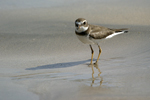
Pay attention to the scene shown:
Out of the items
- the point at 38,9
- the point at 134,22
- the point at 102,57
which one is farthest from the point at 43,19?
the point at 102,57

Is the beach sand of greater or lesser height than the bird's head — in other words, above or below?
below

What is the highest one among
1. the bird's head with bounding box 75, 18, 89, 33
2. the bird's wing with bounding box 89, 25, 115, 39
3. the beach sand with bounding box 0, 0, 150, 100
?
the bird's head with bounding box 75, 18, 89, 33

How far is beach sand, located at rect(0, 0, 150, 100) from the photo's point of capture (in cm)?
388

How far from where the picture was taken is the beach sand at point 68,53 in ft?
12.7

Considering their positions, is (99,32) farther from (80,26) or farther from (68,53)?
(68,53)

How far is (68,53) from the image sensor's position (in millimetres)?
6586

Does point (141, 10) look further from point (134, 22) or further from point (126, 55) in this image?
point (126, 55)

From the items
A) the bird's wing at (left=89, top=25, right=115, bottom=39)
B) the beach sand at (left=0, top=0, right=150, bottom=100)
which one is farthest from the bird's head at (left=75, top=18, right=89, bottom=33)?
the beach sand at (left=0, top=0, right=150, bottom=100)

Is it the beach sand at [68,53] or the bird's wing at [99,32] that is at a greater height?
the bird's wing at [99,32]

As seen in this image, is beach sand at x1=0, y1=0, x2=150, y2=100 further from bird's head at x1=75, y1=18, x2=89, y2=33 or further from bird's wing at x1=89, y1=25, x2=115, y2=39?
bird's head at x1=75, y1=18, x2=89, y2=33

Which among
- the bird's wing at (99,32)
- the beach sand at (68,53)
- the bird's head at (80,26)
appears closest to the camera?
the beach sand at (68,53)

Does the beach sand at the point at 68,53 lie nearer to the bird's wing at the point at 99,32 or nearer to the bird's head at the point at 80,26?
the bird's wing at the point at 99,32

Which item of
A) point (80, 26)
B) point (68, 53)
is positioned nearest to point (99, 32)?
point (80, 26)

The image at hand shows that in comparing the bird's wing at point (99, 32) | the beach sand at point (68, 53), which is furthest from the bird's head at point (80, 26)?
the beach sand at point (68, 53)
